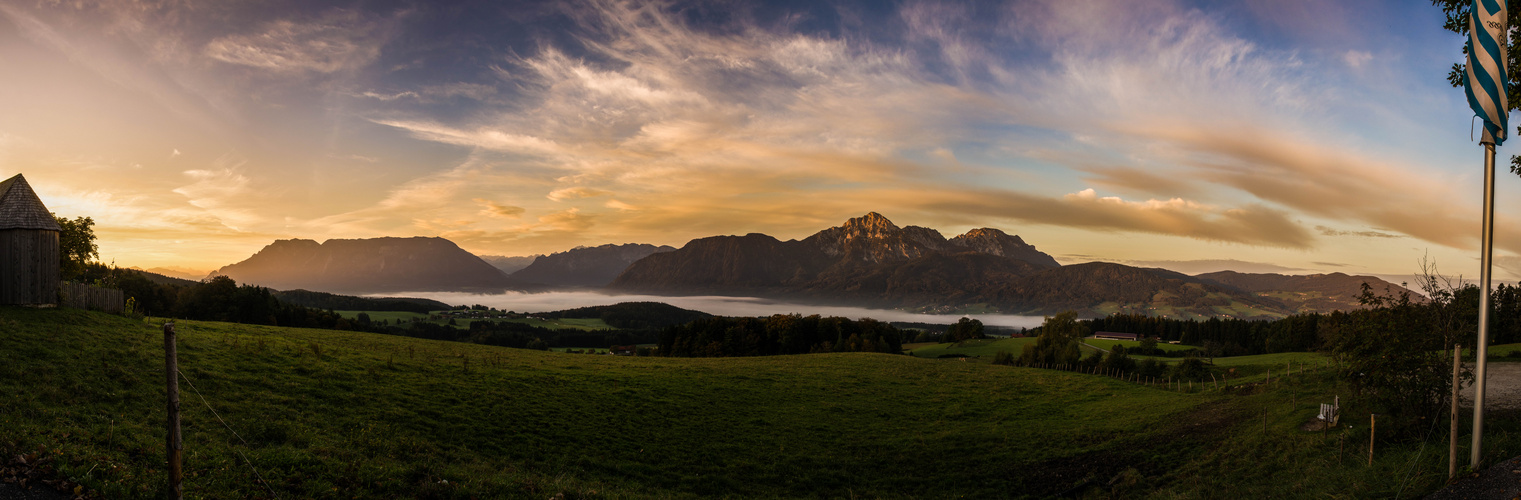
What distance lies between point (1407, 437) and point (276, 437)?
30.4m

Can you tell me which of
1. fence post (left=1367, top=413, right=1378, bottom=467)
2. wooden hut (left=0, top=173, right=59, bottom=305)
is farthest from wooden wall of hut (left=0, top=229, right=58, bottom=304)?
fence post (left=1367, top=413, right=1378, bottom=467)

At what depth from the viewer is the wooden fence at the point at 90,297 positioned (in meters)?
27.4

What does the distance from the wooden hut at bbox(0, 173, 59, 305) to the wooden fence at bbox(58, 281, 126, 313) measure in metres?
0.56

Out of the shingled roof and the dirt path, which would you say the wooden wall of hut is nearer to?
the shingled roof

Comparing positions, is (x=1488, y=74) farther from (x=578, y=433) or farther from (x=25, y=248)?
(x=25, y=248)

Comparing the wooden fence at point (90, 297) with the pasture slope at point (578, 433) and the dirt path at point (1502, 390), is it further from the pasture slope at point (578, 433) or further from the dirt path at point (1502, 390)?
the dirt path at point (1502, 390)

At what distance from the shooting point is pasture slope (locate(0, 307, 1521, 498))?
41.3ft

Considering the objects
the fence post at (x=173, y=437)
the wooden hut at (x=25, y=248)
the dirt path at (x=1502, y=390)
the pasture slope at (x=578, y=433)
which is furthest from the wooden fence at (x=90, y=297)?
the dirt path at (x=1502, y=390)

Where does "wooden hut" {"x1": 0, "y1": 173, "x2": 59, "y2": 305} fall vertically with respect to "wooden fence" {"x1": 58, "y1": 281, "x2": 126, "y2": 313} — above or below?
above

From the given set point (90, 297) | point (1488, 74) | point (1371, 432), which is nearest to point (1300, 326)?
point (1371, 432)

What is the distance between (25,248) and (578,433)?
28.5m

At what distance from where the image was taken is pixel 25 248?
85.5 ft

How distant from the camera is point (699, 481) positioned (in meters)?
18.7

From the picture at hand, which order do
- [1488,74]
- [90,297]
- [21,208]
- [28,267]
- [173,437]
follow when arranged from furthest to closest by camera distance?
[90,297]
[21,208]
[28,267]
[1488,74]
[173,437]
